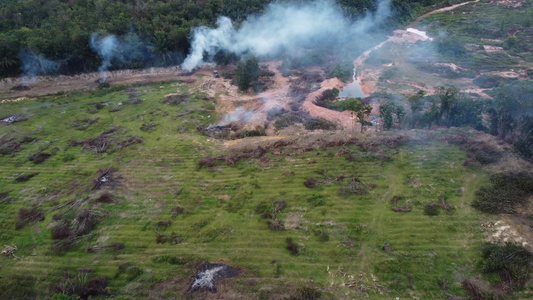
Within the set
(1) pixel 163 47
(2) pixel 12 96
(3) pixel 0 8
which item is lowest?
(2) pixel 12 96

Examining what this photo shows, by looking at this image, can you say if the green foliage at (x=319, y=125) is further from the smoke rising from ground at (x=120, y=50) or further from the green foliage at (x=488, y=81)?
the smoke rising from ground at (x=120, y=50)

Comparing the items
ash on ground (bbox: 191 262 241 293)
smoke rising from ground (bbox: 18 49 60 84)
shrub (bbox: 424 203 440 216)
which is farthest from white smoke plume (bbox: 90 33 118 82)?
shrub (bbox: 424 203 440 216)

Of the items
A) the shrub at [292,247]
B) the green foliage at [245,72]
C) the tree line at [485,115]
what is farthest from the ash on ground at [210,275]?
the green foliage at [245,72]

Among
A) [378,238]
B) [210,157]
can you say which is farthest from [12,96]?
[378,238]

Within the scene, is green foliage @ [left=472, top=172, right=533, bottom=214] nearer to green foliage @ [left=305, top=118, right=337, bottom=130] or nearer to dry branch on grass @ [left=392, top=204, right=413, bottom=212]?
dry branch on grass @ [left=392, top=204, right=413, bottom=212]

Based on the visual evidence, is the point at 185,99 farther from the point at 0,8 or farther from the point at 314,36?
the point at 0,8

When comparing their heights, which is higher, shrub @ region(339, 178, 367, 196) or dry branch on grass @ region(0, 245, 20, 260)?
shrub @ region(339, 178, 367, 196)
